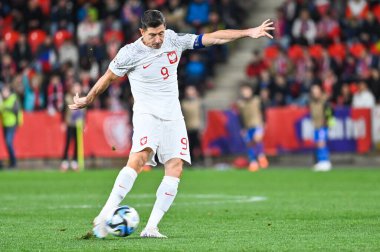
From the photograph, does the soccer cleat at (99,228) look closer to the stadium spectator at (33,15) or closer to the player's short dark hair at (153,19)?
the player's short dark hair at (153,19)

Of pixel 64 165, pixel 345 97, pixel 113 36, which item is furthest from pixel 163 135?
pixel 113 36

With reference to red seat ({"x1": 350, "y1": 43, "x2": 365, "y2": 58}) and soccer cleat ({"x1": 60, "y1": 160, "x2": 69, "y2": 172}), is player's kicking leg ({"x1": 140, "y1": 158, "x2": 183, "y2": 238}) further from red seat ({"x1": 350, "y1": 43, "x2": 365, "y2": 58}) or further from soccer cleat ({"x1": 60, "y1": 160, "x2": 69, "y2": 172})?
red seat ({"x1": 350, "y1": 43, "x2": 365, "y2": 58})

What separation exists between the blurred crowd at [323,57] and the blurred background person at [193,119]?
2079 mm

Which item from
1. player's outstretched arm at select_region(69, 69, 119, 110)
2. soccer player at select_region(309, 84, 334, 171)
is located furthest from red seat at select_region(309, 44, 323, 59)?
player's outstretched arm at select_region(69, 69, 119, 110)

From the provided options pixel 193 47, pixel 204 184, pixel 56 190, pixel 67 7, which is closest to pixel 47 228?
pixel 193 47

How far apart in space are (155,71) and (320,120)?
1810 centimetres

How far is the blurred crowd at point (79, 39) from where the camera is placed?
3394 centimetres

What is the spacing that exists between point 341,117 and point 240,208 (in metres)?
15.3

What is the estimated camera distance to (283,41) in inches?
1358

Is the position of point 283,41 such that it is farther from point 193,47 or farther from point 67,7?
point 193,47

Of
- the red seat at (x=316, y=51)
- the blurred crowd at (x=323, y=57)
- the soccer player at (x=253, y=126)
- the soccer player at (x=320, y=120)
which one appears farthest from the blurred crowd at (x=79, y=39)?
the soccer player at (x=320, y=120)

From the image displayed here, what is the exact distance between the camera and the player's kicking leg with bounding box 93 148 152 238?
37.9 feet

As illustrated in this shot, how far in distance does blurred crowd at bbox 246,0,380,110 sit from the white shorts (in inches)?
765

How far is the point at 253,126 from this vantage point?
30.8 meters
